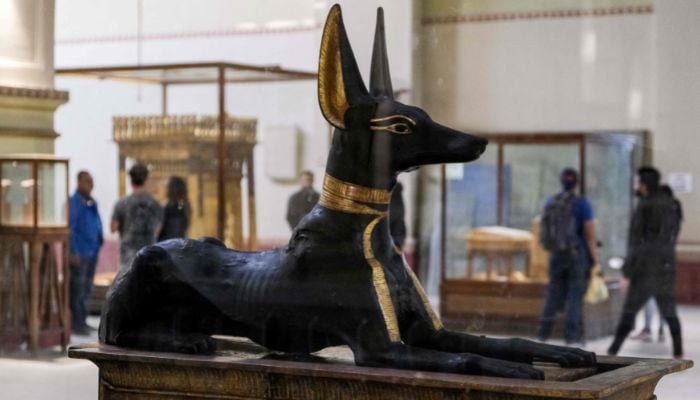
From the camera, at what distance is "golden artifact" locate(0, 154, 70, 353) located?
5328mm

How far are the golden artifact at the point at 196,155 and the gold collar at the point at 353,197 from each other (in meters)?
2.61

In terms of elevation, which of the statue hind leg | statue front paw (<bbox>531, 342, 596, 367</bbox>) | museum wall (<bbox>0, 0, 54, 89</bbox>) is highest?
museum wall (<bbox>0, 0, 54, 89</bbox>)

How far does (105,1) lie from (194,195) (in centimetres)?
118

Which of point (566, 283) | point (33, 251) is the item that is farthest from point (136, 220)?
point (566, 283)

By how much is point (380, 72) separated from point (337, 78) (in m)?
0.13

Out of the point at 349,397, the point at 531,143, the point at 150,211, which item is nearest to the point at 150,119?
the point at 150,211

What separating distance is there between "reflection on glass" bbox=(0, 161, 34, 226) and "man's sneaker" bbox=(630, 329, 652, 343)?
8.05 feet

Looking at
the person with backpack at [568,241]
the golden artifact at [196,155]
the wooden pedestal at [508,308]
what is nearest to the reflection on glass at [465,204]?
the wooden pedestal at [508,308]

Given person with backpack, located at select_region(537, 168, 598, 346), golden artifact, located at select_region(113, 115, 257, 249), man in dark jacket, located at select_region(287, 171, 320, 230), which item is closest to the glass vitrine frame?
person with backpack, located at select_region(537, 168, 598, 346)

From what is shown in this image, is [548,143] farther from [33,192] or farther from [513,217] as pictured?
[33,192]

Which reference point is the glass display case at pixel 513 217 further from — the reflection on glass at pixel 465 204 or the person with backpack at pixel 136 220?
the person with backpack at pixel 136 220

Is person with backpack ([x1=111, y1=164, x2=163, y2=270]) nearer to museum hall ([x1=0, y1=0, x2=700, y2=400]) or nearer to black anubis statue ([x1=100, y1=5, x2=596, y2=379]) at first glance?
museum hall ([x1=0, y1=0, x2=700, y2=400])

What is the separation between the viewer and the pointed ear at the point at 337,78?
9.67 ft

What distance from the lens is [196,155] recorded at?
20.8 feet
